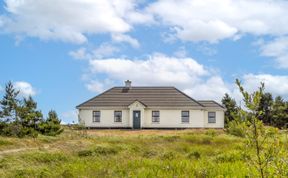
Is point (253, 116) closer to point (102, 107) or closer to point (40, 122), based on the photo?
point (40, 122)

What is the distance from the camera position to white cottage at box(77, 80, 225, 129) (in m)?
38.4

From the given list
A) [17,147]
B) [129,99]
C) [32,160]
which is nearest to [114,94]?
[129,99]

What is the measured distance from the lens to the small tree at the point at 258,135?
363 cm

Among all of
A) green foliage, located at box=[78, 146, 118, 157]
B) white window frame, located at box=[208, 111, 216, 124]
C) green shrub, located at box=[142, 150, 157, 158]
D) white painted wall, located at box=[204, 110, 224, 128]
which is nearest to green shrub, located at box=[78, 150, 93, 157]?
green foliage, located at box=[78, 146, 118, 157]

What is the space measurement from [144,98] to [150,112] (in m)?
1.82

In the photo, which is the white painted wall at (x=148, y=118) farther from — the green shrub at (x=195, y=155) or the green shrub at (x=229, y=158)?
the green shrub at (x=229, y=158)

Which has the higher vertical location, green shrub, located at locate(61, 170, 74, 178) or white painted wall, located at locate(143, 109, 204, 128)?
white painted wall, located at locate(143, 109, 204, 128)

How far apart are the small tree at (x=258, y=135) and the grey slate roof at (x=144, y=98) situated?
113 feet

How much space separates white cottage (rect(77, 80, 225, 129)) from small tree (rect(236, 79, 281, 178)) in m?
34.5

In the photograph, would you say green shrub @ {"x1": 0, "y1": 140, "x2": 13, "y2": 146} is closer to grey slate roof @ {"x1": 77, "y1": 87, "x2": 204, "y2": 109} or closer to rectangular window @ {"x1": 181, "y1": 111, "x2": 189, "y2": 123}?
grey slate roof @ {"x1": 77, "y1": 87, "x2": 204, "y2": 109}

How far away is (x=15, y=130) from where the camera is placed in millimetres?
21531

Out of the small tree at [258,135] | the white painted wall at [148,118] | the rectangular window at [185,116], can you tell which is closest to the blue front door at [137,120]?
the white painted wall at [148,118]

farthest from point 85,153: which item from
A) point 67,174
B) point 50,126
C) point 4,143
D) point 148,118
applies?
point 148,118

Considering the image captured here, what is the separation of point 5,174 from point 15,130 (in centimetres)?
1292
